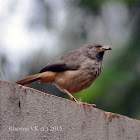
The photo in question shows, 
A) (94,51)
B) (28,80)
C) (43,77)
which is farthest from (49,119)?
(94,51)

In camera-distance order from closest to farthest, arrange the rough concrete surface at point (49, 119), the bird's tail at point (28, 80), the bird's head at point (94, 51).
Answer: the rough concrete surface at point (49, 119), the bird's tail at point (28, 80), the bird's head at point (94, 51)

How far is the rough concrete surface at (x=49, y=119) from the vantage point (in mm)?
3355

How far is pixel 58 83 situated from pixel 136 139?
1754 millimetres

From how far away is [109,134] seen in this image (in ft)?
13.9

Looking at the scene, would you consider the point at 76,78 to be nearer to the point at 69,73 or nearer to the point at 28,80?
the point at 69,73

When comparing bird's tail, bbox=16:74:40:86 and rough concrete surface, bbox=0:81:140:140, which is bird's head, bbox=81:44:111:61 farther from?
rough concrete surface, bbox=0:81:140:140

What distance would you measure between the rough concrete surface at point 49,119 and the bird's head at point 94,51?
1904mm

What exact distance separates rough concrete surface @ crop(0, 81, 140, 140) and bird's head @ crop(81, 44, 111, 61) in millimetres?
1904

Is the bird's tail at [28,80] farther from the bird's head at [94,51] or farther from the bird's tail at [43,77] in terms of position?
the bird's head at [94,51]

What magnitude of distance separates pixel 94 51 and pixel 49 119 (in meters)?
2.82

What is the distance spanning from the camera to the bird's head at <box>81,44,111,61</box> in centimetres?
617

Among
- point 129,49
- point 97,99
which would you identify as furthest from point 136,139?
point 129,49

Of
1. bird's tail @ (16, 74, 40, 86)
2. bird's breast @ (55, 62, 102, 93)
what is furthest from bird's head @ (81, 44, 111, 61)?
bird's tail @ (16, 74, 40, 86)

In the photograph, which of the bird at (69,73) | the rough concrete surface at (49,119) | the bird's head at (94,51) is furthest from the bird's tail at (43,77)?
the rough concrete surface at (49,119)
